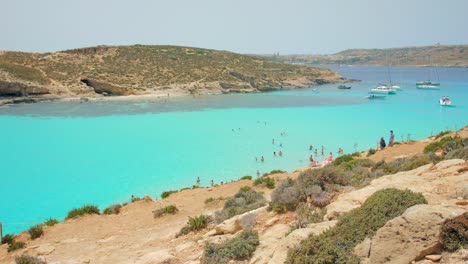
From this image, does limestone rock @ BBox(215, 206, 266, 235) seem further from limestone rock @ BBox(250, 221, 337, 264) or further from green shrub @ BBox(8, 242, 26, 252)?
green shrub @ BBox(8, 242, 26, 252)

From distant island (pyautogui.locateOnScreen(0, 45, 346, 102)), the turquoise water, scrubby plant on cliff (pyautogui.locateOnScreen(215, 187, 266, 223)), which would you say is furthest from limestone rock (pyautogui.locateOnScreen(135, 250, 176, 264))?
distant island (pyautogui.locateOnScreen(0, 45, 346, 102))

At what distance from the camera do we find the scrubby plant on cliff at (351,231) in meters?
5.27

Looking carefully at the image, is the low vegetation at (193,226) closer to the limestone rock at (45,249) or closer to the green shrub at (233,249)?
the green shrub at (233,249)

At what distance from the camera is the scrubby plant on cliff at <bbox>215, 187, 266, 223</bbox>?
10.1 metres

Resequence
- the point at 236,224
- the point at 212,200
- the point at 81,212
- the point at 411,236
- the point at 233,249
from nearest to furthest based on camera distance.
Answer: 1. the point at 411,236
2. the point at 233,249
3. the point at 236,224
4. the point at 81,212
5. the point at 212,200

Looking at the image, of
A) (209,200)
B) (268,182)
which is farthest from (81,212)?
(268,182)

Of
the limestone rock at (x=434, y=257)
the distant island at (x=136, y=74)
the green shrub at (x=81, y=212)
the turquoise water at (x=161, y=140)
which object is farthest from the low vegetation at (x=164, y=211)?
the distant island at (x=136, y=74)

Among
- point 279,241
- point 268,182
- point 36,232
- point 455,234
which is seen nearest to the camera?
point 455,234

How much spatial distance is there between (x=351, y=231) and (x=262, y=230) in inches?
99.3

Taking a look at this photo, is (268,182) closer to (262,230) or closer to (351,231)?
(262,230)

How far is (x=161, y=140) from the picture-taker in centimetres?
3494

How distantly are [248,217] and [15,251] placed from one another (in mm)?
7330

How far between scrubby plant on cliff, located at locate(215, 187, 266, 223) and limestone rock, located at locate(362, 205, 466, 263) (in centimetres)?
511

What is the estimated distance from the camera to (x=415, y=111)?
49.7 metres
